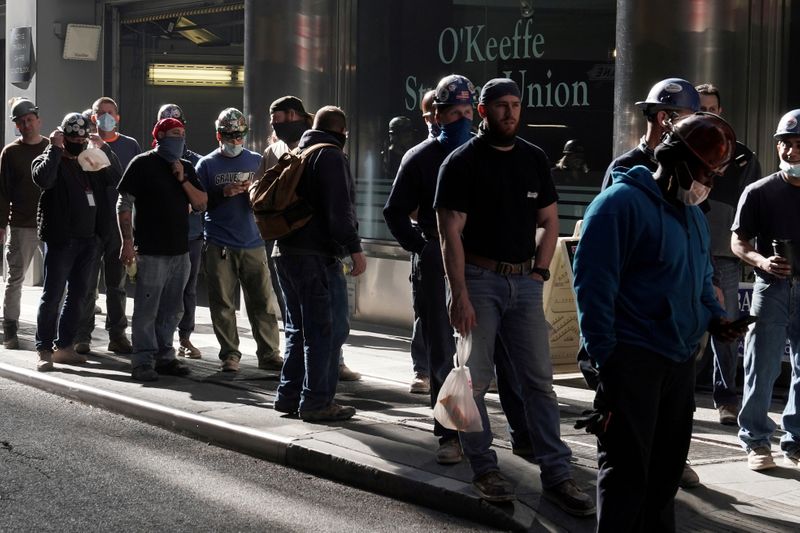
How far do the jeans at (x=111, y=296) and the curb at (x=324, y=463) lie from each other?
5.74 feet

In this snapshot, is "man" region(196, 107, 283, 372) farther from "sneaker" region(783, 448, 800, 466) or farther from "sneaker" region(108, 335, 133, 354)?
"sneaker" region(783, 448, 800, 466)

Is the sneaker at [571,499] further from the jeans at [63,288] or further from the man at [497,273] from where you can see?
the jeans at [63,288]

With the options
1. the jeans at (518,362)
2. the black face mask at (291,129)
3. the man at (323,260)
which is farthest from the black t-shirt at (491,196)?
the black face mask at (291,129)

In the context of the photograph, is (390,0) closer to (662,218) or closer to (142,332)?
(142,332)

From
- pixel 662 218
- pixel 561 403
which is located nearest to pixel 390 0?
pixel 561 403

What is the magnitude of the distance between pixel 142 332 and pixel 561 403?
10.4 feet

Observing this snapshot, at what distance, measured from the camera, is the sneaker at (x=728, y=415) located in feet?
27.5

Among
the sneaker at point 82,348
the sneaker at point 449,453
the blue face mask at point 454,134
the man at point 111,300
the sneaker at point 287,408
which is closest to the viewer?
the sneaker at point 449,453

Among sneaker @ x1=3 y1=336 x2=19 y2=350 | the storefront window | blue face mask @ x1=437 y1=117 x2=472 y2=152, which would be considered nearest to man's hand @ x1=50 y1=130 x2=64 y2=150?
sneaker @ x1=3 y1=336 x2=19 y2=350

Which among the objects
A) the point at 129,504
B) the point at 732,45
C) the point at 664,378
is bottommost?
the point at 129,504

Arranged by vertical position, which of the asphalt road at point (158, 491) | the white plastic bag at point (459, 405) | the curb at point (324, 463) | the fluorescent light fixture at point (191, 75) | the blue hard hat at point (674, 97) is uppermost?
the fluorescent light fixture at point (191, 75)

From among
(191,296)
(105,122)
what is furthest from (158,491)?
(105,122)

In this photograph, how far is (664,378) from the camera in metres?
4.81

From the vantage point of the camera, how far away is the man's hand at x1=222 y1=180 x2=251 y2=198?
33.8ft
